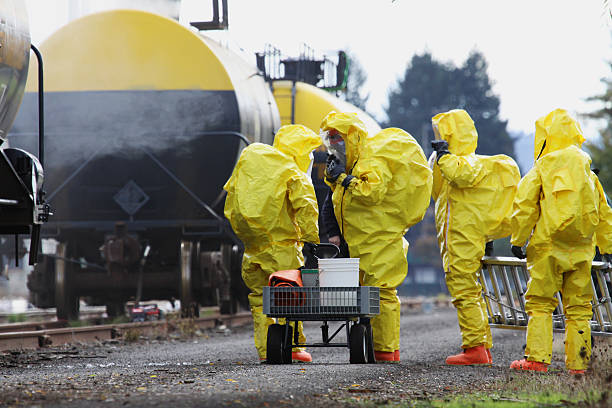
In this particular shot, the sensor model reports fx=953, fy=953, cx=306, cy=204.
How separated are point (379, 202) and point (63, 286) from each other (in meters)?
6.54

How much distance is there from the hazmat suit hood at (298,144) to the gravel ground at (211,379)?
1.68m

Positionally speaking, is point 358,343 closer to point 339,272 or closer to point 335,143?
point 339,272

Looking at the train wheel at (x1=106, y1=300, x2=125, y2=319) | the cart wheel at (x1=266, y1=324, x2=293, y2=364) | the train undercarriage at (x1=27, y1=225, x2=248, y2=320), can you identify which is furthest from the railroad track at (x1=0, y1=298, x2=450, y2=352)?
the cart wheel at (x1=266, y1=324, x2=293, y2=364)

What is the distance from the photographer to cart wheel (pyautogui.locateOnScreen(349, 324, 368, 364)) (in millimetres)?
6867

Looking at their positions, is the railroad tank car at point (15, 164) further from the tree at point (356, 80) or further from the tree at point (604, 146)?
the tree at point (356, 80)

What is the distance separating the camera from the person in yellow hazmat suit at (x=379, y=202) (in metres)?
7.20

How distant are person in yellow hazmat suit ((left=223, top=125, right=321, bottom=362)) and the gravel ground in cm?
75

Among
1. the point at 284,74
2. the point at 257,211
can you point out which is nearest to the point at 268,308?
the point at 257,211

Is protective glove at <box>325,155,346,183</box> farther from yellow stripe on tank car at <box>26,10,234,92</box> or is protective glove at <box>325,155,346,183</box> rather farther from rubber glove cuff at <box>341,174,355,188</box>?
yellow stripe on tank car at <box>26,10,234,92</box>

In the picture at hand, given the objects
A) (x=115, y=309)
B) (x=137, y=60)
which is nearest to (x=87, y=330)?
(x=137, y=60)

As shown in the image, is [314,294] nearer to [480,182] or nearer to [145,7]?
[480,182]

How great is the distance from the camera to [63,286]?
12.4 meters

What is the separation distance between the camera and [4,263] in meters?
13.8

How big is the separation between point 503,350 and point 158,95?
4.92m
